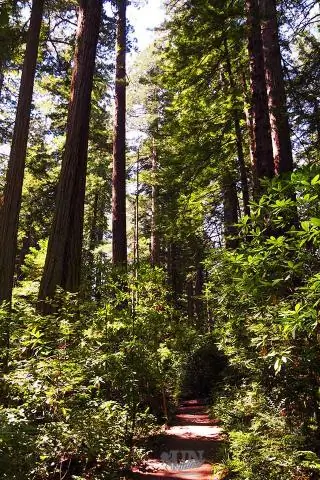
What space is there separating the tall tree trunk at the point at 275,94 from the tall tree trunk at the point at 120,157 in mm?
5311

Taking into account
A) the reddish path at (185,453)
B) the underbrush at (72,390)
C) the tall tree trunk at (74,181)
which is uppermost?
the tall tree trunk at (74,181)

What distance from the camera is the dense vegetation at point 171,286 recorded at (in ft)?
13.7

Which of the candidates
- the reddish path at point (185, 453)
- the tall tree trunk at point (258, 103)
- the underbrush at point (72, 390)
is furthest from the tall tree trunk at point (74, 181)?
the tall tree trunk at point (258, 103)

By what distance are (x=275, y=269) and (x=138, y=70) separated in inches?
891

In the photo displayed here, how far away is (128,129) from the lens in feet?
79.8

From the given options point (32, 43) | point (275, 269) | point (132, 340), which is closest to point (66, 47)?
point (32, 43)

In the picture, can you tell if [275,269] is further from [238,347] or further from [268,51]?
[268,51]

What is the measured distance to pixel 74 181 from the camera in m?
8.20

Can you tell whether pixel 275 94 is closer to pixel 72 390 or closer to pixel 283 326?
pixel 283 326

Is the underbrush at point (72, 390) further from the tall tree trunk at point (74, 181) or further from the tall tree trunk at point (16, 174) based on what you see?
the tall tree trunk at point (16, 174)

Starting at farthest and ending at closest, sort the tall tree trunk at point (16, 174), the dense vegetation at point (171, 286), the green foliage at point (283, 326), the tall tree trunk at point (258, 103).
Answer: the tall tree trunk at point (16, 174) < the tall tree trunk at point (258, 103) < the dense vegetation at point (171, 286) < the green foliage at point (283, 326)

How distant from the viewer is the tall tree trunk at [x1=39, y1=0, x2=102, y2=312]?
761 cm

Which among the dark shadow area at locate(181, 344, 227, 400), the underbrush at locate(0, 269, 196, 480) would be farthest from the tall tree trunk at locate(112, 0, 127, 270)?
the dark shadow area at locate(181, 344, 227, 400)

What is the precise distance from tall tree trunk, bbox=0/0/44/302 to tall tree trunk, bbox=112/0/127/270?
3.06m
